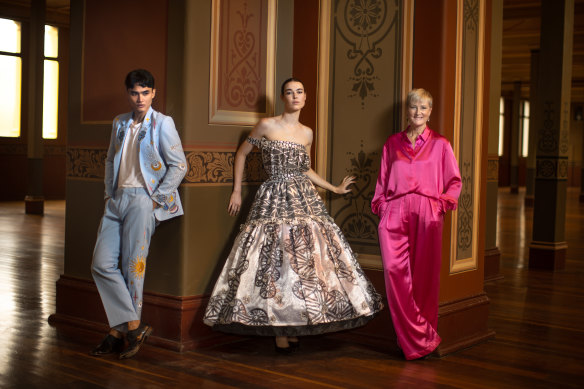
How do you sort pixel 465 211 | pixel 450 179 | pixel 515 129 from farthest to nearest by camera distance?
pixel 515 129, pixel 465 211, pixel 450 179

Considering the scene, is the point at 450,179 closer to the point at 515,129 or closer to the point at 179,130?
the point at 179,130

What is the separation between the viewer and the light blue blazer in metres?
3.56

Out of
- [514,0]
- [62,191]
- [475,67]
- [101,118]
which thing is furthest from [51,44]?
[475,67]

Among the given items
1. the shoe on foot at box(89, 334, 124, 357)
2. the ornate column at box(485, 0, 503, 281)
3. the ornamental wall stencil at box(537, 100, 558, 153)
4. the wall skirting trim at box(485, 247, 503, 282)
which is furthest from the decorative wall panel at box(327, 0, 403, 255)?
the ornamental wall stencil at box(537, 100, 558, 153)

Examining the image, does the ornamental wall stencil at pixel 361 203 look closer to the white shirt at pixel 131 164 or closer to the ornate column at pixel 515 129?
the white shirt at pixel 131 164

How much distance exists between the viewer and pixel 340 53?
4.09m

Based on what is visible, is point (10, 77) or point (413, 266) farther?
point (10, 77)

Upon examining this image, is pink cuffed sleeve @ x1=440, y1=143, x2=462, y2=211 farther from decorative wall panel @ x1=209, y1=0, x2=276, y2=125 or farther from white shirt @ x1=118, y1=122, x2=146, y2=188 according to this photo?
white shirt @ x1=118, y1=122, x2=146, y2=188

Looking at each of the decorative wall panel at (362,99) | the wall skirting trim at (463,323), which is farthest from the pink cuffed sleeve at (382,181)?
the wall skirting trim at (463,323)

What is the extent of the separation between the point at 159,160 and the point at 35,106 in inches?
321

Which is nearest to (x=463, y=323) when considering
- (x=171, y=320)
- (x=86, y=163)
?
(x=171, y=320)

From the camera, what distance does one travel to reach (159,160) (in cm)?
357

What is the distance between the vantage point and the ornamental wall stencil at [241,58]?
395 cm

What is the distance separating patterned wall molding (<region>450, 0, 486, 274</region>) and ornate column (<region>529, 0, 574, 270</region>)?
330 cm
